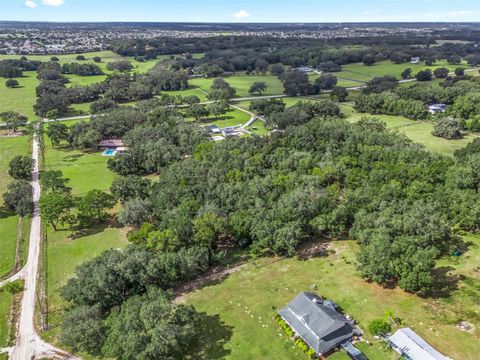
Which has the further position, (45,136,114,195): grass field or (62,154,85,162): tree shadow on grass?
(62,154,85,162): tree shadow on grass

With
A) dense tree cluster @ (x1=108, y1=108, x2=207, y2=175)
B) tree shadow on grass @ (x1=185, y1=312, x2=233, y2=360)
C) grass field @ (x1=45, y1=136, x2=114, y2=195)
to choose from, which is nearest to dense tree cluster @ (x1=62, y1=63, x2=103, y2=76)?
grass field @ (x1=45, y1=136, x2=114, y2=195)

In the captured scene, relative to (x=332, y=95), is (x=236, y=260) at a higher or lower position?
lower

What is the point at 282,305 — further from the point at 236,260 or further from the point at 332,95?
the point at 332,95

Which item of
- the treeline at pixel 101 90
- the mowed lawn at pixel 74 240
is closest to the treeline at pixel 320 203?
the mowed lawn at pixel 74 240

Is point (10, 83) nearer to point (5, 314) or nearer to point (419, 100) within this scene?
point (5, 314)

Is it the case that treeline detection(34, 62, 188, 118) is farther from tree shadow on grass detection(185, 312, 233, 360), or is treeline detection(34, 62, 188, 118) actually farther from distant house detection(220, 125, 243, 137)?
tree shadow on grass detection(185, 312, 233, 360)

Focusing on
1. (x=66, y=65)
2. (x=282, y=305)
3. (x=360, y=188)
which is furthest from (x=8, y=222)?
(x=66, y=65)
